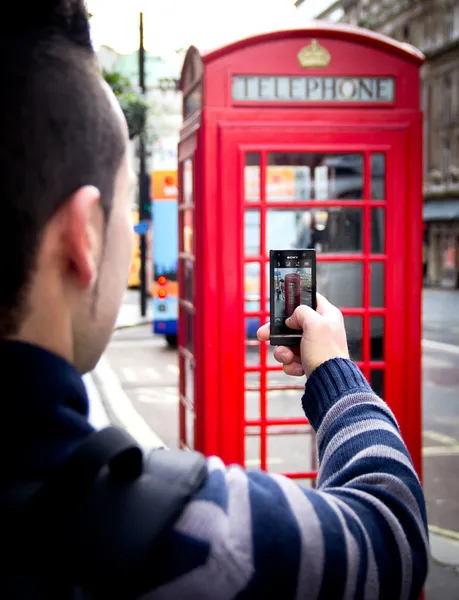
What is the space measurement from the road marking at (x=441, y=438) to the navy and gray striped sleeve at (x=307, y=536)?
5913mm

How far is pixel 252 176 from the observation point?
3.15m

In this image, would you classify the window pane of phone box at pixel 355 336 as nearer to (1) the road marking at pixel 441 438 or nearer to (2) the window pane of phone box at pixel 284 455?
(2) the window pane of phone box at pixel 284 455

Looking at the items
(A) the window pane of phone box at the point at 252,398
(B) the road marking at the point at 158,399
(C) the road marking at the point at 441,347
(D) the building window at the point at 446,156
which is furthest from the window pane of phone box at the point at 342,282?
(D) the building window at the point at 446,156

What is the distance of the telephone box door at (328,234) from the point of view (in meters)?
3.09

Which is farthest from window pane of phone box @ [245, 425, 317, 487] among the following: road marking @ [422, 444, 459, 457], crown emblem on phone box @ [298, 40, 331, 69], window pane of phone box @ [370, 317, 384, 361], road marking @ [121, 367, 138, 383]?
road marking @ [121, 367, 138, 383]

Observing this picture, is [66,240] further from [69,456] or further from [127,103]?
[127,103]

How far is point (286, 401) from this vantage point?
26.4 ft

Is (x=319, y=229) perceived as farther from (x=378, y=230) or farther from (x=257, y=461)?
(x=257, y=461)

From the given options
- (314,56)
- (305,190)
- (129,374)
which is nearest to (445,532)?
(305,190)

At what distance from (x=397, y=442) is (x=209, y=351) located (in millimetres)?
2161

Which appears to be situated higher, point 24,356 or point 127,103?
point 127,103

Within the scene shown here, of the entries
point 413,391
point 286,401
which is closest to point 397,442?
point 413,391

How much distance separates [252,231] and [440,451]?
3.82 meters

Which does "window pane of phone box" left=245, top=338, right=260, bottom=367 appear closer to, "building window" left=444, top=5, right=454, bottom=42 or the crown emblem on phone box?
the crown emblem on phone box
